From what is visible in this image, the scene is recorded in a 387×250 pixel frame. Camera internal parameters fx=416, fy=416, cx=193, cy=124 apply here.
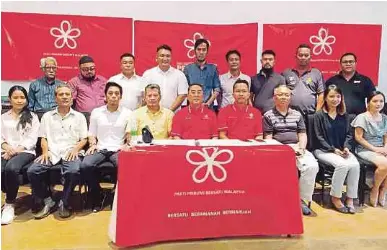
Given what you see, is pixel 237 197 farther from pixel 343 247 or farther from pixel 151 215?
pixel 343 247

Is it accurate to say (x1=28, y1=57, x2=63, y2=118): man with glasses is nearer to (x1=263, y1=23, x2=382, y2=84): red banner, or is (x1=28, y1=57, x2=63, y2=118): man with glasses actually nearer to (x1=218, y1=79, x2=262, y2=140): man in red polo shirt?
(x1=218, y1=79, x2=262, y2=140): man in red polo shirt

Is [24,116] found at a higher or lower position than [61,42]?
lower

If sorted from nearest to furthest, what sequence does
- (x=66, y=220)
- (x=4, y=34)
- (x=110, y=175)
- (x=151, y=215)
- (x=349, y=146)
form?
(x=151, y=215), (x=66, y=220), (x=110, y=175), (x=349, y=146), (x=4, y=34)

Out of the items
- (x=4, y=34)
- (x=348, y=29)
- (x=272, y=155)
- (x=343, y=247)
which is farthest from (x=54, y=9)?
(x=343, y=247)

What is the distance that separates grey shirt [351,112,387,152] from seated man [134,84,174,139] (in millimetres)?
1804

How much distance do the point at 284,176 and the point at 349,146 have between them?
1.39 m

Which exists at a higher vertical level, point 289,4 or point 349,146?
point 289,4

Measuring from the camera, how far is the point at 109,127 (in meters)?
3.67

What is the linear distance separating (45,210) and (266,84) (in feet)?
7.87

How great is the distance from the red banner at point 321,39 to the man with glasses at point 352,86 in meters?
0.91

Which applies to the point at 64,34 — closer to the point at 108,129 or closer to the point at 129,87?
the point at 129,87

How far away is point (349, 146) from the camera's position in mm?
A: 4066

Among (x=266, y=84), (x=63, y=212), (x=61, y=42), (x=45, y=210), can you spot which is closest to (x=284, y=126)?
(x=266, y=84)

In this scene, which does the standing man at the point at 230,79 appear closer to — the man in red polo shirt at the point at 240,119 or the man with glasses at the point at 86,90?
the man in red polo shirt at the point at 240,119
